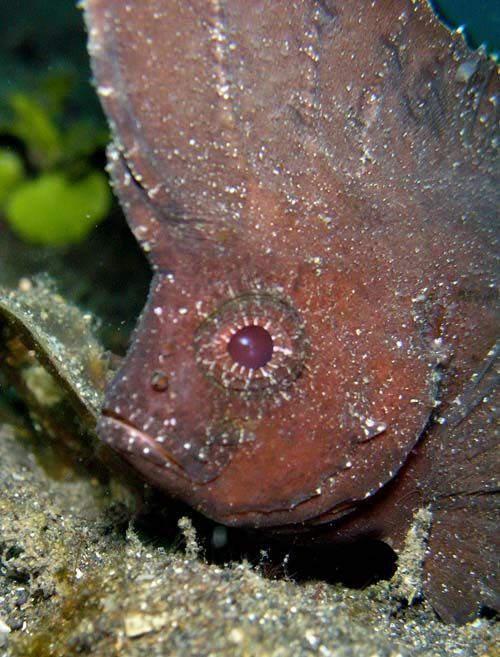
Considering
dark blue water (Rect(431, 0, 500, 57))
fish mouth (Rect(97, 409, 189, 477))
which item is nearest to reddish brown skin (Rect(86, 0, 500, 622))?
fish mouth (Rect(97, 409, 189, 477))

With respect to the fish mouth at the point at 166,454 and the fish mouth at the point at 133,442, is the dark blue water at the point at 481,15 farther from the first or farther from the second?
the fish mouth at the point at 133,442

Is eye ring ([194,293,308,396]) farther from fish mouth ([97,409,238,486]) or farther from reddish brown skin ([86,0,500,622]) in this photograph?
fish mouth ([97,409,238,486])

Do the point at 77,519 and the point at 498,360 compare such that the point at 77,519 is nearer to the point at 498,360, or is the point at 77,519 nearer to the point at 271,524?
the point at 271,524

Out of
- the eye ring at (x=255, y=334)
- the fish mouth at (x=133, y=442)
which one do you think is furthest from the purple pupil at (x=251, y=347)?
the fish mouth at (x=133, y=442)

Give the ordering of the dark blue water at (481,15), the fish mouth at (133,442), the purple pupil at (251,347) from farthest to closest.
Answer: the dark blue water at (481,15) < the purple pupil at (251,347) < the fish mouth at (133,442)

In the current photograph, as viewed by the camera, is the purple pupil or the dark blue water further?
the dark blue water

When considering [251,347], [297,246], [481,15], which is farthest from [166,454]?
[481,15]
